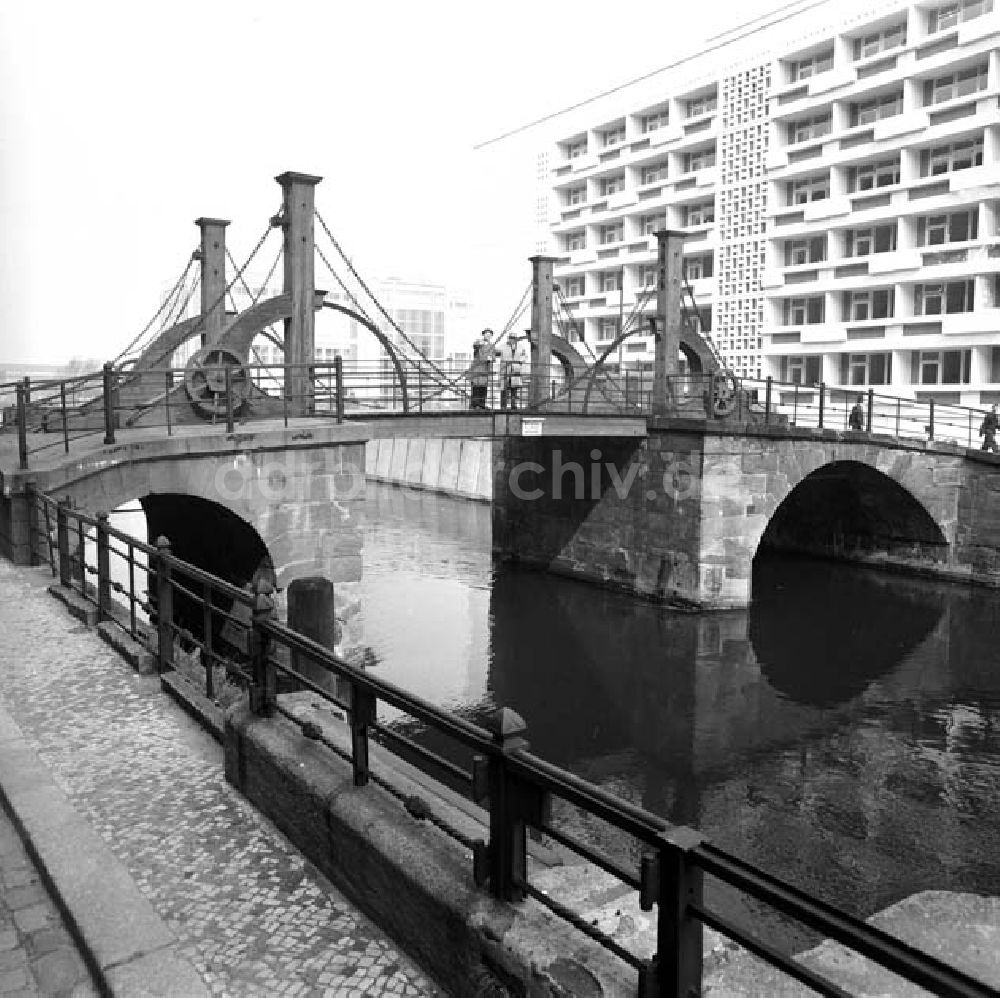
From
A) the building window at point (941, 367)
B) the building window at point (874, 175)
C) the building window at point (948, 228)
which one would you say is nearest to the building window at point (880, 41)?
the building window at point (874, 175)

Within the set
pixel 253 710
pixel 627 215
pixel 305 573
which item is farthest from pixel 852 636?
pixel 627 215

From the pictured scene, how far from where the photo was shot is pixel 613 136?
52.6 meters

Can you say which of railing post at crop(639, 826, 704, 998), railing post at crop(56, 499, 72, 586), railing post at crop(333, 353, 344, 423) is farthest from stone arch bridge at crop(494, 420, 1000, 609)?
railing post at crop(639, 826, 704, 998)

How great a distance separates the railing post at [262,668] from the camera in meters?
4.67

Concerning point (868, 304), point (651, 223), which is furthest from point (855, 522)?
point (651, 223)

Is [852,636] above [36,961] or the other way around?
the other way around

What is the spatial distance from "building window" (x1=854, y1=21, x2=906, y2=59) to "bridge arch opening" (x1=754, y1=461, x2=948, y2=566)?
2155 centimetres

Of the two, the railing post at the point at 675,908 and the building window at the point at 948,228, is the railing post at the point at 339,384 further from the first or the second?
the building window at the point at 948,228

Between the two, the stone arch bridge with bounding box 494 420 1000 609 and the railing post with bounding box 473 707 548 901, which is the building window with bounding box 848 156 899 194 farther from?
the railing post with bounding box 473 707 548 901

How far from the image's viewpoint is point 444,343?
70312 mm

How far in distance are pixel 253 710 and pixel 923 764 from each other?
9.93 metres

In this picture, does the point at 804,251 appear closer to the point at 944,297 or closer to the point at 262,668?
the point at 944,297

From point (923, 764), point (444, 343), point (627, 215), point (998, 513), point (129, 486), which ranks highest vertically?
point (627, 215)

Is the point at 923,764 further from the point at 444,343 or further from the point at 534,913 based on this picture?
the point at 444,343
